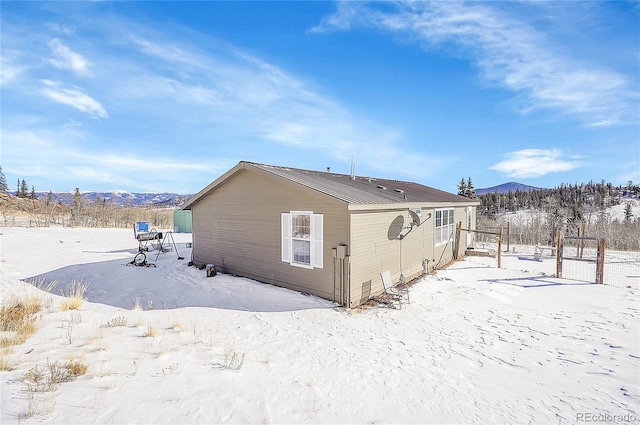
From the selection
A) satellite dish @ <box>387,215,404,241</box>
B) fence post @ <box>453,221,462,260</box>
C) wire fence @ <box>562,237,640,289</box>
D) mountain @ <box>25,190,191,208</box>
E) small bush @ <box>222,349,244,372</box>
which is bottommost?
wire fence @ <box>562,237,640,289</box>

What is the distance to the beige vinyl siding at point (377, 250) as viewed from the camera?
7137 millimetres

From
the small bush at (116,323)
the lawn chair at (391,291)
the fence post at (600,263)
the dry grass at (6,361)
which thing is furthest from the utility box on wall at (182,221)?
the fence post at (600,263)

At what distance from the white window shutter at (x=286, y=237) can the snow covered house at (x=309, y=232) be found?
3 centimetres

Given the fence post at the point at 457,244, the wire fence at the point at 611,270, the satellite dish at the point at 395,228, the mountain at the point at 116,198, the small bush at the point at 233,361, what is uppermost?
the mountain at the point at 116,198

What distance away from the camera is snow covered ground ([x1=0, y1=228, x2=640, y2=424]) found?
3199 millimetres

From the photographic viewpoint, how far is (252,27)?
12164 millimetres

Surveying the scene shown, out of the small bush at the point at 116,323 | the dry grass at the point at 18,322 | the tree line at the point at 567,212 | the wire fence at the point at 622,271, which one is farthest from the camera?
the tree line at the point at 567,212

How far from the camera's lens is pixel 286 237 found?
8055 mm

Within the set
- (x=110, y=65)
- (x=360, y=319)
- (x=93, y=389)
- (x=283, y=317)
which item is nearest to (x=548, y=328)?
(x=360, y=319)

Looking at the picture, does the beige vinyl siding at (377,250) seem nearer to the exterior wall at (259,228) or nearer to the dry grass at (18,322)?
the exterior wall at (259,228)

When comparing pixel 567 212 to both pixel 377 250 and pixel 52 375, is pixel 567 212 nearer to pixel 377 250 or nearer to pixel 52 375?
pixel 377 250

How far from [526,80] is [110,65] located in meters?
→ 16.4

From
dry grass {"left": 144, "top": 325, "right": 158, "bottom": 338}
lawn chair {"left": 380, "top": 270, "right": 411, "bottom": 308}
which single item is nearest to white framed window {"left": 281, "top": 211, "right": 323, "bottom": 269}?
lawn chair {"left": 380, "top": 270, "right": 411, "bottom": 308}

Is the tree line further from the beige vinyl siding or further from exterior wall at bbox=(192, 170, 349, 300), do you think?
exterior wall at bbox=(192, 170, 349, 300)
